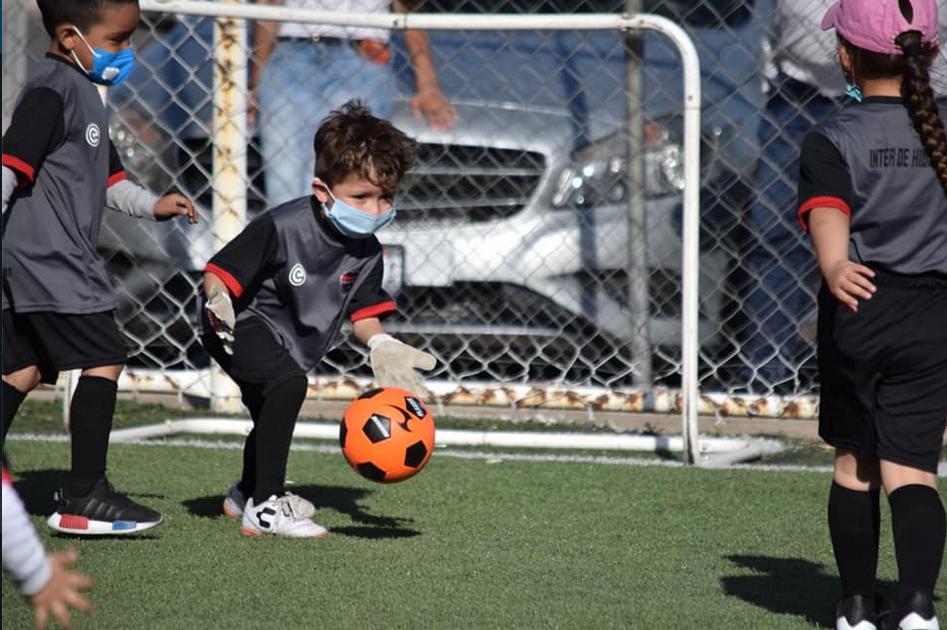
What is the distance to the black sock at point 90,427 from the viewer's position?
4.11m

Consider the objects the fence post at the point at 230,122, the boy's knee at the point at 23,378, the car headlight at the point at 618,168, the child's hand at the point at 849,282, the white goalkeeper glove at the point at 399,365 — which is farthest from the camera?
the fence post at the point at 230,122

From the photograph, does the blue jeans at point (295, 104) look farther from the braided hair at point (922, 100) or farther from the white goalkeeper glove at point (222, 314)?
the braided hair at point (922, 100)

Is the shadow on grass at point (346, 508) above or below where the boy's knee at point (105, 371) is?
below

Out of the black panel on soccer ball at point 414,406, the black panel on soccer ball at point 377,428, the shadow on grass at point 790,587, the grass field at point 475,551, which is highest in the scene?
the black panel on soccer ball at point 414,406

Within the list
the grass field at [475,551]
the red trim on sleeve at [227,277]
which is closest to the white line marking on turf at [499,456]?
the grass field at [475,551]

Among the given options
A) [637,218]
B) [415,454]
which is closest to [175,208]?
[415,454]

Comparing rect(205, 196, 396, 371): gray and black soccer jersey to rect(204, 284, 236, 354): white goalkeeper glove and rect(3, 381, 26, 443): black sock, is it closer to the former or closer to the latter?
rect(204, 284, 236, 354): white goalkeeper glove

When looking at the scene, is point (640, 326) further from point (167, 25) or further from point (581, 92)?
point (167, 25)

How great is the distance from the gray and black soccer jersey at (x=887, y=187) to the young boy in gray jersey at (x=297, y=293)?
1.55m

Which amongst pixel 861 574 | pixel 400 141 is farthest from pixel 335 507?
pixel 861 574

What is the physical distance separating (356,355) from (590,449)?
4.81 ft

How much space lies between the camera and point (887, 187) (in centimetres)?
298

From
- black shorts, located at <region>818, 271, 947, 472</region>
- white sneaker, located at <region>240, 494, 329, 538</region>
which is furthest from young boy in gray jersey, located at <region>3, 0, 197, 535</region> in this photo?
black shorts, located at <region>818, 271, 947, 472</region>

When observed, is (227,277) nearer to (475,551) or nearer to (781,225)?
(475,551)
